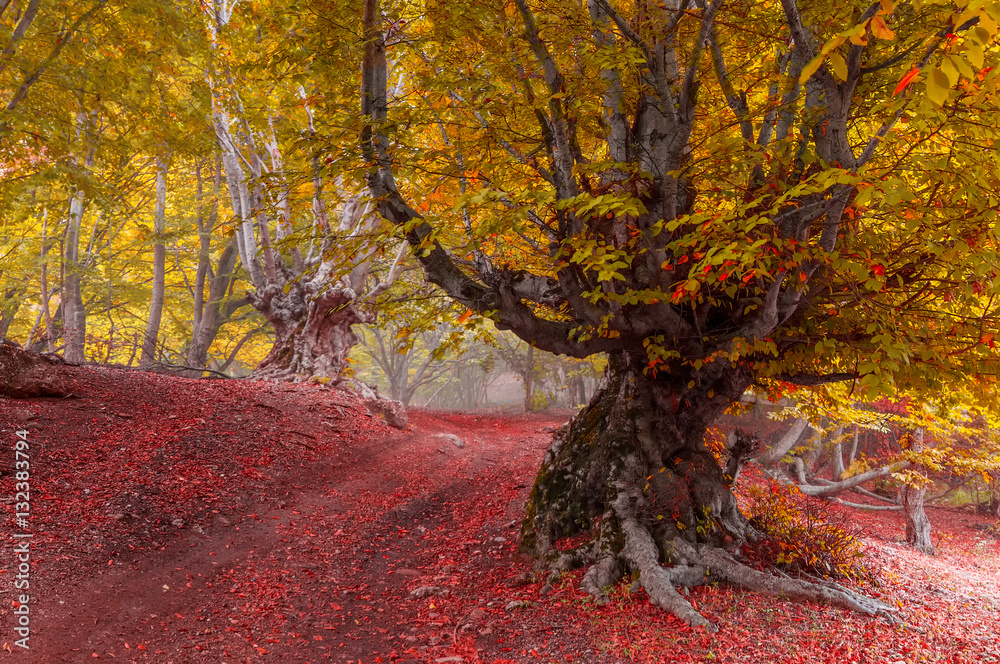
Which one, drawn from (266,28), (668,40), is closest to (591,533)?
(668,40)

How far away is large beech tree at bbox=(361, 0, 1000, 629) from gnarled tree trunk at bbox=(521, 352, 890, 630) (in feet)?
0.09

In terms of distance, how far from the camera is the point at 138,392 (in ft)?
29.1

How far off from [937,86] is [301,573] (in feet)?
21.2

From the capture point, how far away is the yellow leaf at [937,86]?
190 cm

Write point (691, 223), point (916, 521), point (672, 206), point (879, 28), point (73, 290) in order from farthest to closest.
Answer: point (73, 290) → point (916, 521) → point (691, 223) → point (672, 206) → point (879, 28)

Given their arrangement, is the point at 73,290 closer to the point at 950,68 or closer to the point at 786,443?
the point at 950,68

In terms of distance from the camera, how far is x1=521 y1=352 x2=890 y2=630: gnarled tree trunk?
5.43m

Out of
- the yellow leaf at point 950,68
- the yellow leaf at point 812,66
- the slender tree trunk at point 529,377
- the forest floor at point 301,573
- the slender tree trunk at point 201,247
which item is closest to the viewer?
the yellow leaf at point 950,68

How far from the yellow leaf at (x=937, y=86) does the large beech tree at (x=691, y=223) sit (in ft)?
4.11

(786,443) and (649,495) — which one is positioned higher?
(649,495)

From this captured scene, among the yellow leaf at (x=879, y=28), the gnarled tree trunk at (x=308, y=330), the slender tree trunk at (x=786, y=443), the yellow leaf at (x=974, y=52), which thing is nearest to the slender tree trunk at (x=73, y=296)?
the gnarled tree trunk at (x=308, y=330)

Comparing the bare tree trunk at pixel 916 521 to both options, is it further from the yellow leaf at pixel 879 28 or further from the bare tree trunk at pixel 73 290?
the bare tree trunk at pixel 73 290

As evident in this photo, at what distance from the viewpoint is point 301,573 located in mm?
5738

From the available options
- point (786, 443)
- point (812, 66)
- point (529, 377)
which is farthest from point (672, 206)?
point (529, 377)
